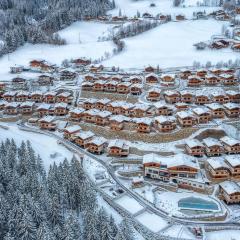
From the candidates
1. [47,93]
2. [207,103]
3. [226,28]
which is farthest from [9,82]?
[226,28]

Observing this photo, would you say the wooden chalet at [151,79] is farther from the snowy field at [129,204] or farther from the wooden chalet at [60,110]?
the snowy field at [129,204]

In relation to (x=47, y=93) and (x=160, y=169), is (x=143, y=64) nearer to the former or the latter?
(x=47, y=93)

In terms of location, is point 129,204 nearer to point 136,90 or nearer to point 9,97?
point 136,90

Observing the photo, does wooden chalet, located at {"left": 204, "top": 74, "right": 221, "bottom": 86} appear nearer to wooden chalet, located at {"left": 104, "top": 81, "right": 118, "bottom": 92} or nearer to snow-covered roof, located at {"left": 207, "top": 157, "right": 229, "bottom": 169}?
wooden chalet, located at {"left": 104, "top": 81, "right": 118, "bottom": 92}

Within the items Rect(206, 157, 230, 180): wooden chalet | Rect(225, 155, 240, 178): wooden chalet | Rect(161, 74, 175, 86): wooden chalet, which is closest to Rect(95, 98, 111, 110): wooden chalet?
Rect(161, 74, 175, 86): wooden chalet

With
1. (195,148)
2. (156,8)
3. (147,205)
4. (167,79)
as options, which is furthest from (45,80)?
(156,8)

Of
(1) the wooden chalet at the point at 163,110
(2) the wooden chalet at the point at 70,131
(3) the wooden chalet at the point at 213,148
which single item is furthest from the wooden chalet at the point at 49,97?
(3) the wooden chalet at the point at 213,148
